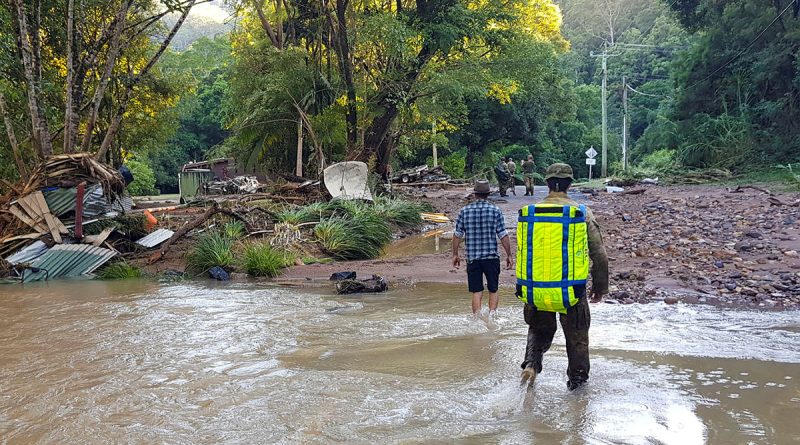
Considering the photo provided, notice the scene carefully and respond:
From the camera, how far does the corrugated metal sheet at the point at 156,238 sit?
1384 centimetres

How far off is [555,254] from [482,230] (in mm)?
2649

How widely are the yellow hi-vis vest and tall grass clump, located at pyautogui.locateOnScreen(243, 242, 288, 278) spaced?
8058 mm

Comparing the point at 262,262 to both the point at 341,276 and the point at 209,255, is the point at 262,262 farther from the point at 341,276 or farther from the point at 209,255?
the point at 341,276

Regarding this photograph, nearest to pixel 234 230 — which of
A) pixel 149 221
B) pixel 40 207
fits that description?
pixel 149 221

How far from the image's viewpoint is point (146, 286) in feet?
36.8

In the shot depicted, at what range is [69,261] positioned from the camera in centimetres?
1243

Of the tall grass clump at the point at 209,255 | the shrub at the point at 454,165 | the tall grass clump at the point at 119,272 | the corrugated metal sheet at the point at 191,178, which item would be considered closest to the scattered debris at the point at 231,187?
the tall grass clump at the point at 209,255

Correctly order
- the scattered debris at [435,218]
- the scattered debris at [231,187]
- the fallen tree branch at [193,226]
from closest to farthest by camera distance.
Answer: the fallen tree branch at [193,226] < the scattered debris at [435,218] < the scattered debris at [231,187]

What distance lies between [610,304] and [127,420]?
5.77 m

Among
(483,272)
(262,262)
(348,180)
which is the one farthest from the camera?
(348,180)

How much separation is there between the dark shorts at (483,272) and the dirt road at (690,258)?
77.5 inches

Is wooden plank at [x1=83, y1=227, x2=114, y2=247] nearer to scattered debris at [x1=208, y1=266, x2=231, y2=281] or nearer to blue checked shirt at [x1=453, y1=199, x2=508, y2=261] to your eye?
scattered debris at [x1=208, y1=266, x2=231, y2=281]

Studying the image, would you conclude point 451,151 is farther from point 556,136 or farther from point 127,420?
point 127,420

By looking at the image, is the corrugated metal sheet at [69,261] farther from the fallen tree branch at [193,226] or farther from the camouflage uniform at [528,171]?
the camouflage uniform at [528,171]
